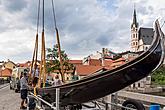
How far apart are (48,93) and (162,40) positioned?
15.3ft

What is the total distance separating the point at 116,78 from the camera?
7.67 m

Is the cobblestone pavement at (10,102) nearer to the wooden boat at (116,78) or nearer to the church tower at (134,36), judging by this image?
the wooden boat at (116,78)

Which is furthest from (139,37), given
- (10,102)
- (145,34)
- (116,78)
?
(116,78)

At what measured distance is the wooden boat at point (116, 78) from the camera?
23.8 feet

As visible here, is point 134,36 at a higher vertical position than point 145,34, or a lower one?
higher

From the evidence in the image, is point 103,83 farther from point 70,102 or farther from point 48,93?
point 48,93

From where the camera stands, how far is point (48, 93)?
1017cm

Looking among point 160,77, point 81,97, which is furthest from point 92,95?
point 160,77

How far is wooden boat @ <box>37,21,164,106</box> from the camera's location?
725 centimetres

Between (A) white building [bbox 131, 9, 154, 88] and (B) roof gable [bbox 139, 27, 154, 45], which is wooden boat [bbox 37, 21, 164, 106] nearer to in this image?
(A) white building [bbox 131, 9, 154, 88]

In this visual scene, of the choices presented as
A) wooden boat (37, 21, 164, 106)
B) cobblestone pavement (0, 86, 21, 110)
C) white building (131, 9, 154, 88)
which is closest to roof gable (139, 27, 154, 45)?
white building (131, 9, 154, 88)

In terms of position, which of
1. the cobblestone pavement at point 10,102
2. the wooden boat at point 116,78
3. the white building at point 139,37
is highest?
the white building at point 139,37

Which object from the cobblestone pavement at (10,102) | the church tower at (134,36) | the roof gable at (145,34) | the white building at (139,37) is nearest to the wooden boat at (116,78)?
the cobblestone pavement at (10,102)

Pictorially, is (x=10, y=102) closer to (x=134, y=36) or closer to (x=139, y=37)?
(x=139, y=37)
